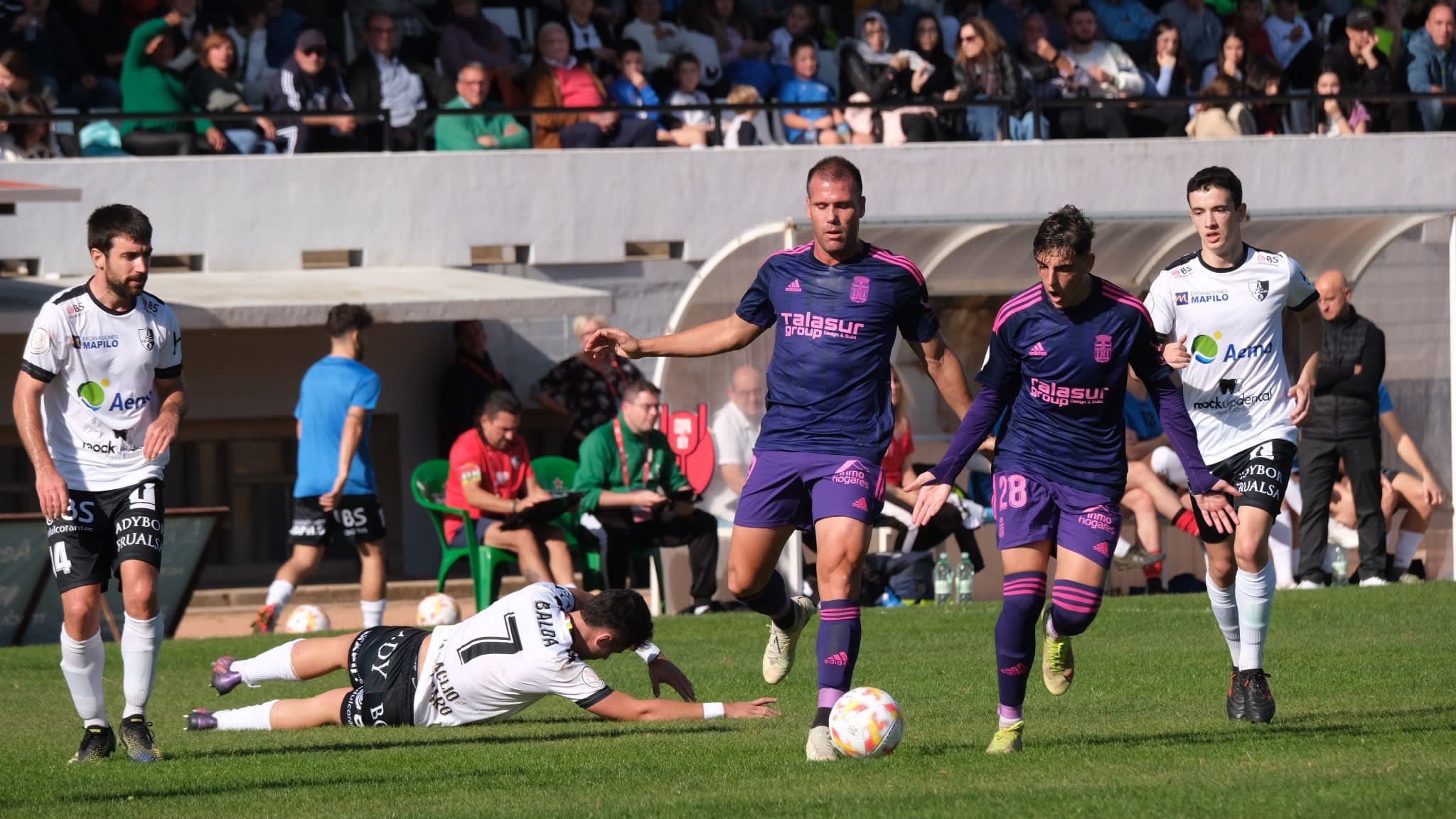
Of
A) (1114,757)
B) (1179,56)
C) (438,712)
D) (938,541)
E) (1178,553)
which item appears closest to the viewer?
(1114,757)

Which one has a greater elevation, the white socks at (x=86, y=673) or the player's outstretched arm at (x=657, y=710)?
the white socks at (x=86, y=673)

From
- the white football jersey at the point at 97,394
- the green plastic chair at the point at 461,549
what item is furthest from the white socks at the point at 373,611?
the white football jersey at the point at 97,394

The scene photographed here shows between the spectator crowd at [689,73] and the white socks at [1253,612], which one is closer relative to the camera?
the white socks at [1253,612]

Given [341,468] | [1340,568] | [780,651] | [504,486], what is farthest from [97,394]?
[1340,568]

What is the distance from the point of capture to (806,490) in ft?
27.0

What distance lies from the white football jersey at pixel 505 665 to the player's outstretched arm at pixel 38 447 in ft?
5.82

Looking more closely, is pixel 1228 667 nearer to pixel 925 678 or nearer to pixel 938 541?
pixel 925 678

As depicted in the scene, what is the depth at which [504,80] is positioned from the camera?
67.4 feet

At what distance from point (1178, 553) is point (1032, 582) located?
33.2ft

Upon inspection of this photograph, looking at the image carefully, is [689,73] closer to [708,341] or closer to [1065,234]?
[708,341]

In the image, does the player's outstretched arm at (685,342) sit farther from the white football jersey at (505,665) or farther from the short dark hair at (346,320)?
the short dark hair at (346,320)

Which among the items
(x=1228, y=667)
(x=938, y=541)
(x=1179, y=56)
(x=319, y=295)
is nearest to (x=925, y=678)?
(x=1228, y=667)

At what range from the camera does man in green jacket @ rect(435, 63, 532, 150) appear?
Result: 1977 centimetres

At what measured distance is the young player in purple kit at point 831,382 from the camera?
792 centimetres
